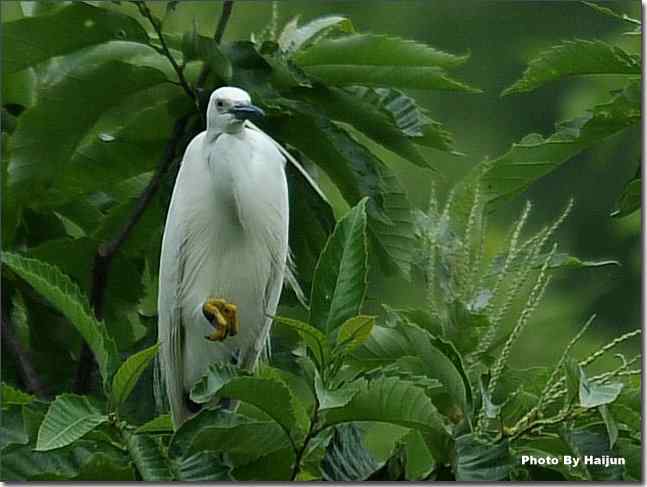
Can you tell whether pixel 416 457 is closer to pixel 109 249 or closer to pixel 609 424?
pixel 609 424

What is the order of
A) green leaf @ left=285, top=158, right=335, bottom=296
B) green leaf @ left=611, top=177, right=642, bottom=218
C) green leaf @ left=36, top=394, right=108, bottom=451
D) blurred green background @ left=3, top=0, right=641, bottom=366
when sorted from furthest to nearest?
blurred green background @ left=3, top=0, right=641, bottom=366, green leaf @ left=285, top=158, right=335, bottom=296, green leaf @ left=611, top=177, right=642, bottom=218, green leaf @ left=36, top=394, right=108, bottom=451

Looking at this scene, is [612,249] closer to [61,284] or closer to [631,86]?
[631,86]

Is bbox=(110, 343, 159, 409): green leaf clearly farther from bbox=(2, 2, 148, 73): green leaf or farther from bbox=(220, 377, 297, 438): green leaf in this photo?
bbox=(2, 2, 148, 73): green leaf

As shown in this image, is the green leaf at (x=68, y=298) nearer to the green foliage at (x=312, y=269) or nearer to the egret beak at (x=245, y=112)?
the green foliage at (x=312, y=269)

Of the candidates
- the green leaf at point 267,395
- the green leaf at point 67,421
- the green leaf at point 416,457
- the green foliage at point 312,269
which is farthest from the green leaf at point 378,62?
the green leaf at point 67,421


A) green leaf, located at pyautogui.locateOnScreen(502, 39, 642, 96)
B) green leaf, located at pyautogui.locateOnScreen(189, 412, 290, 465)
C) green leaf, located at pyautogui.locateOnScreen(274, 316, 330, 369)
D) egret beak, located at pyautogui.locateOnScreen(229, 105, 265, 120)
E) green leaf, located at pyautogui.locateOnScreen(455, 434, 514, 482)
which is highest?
green leaf, located at pyautogui.locateOnScreen(502, 39, 642, 96)

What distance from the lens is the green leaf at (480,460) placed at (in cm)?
235

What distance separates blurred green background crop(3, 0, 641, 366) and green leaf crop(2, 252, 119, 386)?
0.77 m

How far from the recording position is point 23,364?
9.96 ft

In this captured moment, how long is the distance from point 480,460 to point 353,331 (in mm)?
288

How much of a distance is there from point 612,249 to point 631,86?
0.93 m

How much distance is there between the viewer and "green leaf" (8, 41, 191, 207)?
2904mm

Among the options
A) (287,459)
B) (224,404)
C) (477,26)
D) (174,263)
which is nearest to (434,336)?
(287,459)

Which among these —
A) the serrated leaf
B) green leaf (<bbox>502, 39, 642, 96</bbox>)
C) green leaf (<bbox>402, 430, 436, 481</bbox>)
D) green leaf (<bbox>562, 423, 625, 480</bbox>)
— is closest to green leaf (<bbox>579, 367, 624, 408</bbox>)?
the serrated leaf
